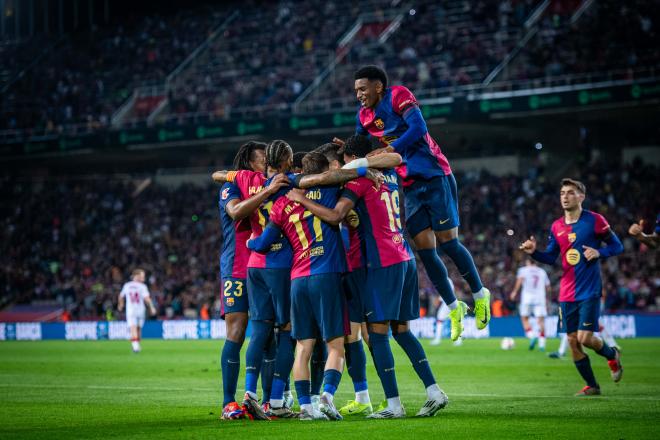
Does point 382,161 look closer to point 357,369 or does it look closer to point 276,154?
point 276,154

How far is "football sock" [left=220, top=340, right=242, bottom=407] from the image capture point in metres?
9.85

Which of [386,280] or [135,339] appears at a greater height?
[386,280]

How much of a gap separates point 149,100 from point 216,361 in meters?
28.6

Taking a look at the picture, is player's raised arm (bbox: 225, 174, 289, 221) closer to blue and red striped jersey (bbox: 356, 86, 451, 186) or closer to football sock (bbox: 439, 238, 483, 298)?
blue and red striped jersey (bbox: 356, 86, 451, 186)

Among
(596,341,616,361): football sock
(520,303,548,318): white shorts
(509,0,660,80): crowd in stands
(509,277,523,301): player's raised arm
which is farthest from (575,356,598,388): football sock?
(509,0,660,80): crowd in stands

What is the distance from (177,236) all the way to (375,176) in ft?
115

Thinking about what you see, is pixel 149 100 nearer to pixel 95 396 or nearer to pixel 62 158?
pixel 62 158

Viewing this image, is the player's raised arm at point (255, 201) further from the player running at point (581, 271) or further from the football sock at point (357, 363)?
the player running at point (581, 271)

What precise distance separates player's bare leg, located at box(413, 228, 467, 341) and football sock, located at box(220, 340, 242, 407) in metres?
2.26

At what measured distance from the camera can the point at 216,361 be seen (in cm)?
2189

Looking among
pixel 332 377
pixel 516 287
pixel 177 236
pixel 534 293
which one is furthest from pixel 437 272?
pixel 177 236

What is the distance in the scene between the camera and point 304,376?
9.36 metres

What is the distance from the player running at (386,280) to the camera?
9406mm

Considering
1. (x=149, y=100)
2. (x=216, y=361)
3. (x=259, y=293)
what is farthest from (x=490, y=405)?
(x=149, y=100)
